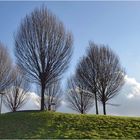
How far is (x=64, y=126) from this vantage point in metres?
22.3

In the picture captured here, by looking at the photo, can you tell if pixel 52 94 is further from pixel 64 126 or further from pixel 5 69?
pixel 64 126

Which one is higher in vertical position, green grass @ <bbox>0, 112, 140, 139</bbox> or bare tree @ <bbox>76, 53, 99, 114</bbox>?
bare tree @ <bbox>76, 53, 99, 114</bbox>

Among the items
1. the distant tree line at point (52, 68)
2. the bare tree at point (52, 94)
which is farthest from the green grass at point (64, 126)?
the bare tree at point (52, 94)

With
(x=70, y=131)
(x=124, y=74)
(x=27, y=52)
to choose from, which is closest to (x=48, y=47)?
(x=27, y=52)

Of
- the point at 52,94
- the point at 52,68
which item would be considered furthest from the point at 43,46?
the point at 52,94

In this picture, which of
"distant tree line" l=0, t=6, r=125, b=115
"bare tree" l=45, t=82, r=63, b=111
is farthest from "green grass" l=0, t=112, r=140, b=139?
"bare tree" l=45, t=82, r=63, b=111

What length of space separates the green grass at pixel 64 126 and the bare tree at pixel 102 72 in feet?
43.0

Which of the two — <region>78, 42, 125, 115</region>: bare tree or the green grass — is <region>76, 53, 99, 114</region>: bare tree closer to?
<region>78, 42, 125, 115</region>: bare tree

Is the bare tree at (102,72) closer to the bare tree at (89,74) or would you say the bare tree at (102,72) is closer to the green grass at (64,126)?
the bare tree at (89,74)

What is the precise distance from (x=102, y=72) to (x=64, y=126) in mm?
18022

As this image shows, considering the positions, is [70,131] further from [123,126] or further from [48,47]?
[48,47]

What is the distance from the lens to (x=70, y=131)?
2106 cm

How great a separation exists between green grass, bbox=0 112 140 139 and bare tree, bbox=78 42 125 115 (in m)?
13.1

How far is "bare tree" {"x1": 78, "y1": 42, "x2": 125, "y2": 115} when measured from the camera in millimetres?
39094
